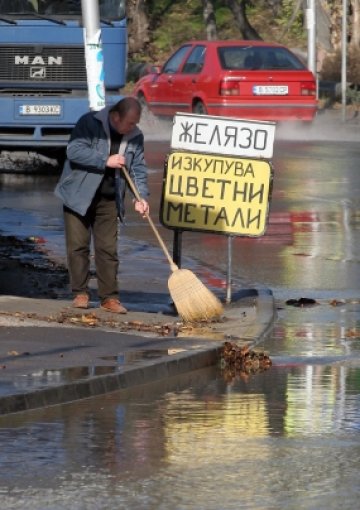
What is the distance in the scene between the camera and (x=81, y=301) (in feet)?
40.2

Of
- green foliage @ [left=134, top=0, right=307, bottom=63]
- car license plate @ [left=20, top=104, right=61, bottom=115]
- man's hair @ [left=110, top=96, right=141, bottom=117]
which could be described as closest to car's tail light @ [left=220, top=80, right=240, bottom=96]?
car license plate @ [left=20, top=104, right=61, bottom=115]

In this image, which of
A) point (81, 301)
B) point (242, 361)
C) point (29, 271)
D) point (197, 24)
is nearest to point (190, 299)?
point (81, 301)

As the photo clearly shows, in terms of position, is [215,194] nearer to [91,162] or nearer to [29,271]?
[91,162]

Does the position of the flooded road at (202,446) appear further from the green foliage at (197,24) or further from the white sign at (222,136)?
the green foliage at (197,24)

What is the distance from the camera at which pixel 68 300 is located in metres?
13.0

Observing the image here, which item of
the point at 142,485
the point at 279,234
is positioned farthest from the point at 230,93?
the point at 142,485

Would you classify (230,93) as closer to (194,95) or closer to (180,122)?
(194,95)

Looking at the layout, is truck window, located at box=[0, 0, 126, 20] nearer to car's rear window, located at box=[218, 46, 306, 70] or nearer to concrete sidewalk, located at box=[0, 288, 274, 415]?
car's rear window, located at box=[218, 46, 306, 70]

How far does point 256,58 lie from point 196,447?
23632 mm

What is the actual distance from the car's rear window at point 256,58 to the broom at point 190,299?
19.2 meters

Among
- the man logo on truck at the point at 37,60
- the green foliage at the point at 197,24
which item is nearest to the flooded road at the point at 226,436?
the man logo on truck at the point at 37,60

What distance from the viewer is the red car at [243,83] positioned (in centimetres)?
3012

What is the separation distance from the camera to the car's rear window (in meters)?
30.9

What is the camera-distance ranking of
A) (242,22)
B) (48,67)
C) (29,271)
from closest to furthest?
1. (29,271)
2. (48,67)
3. (242,22)
